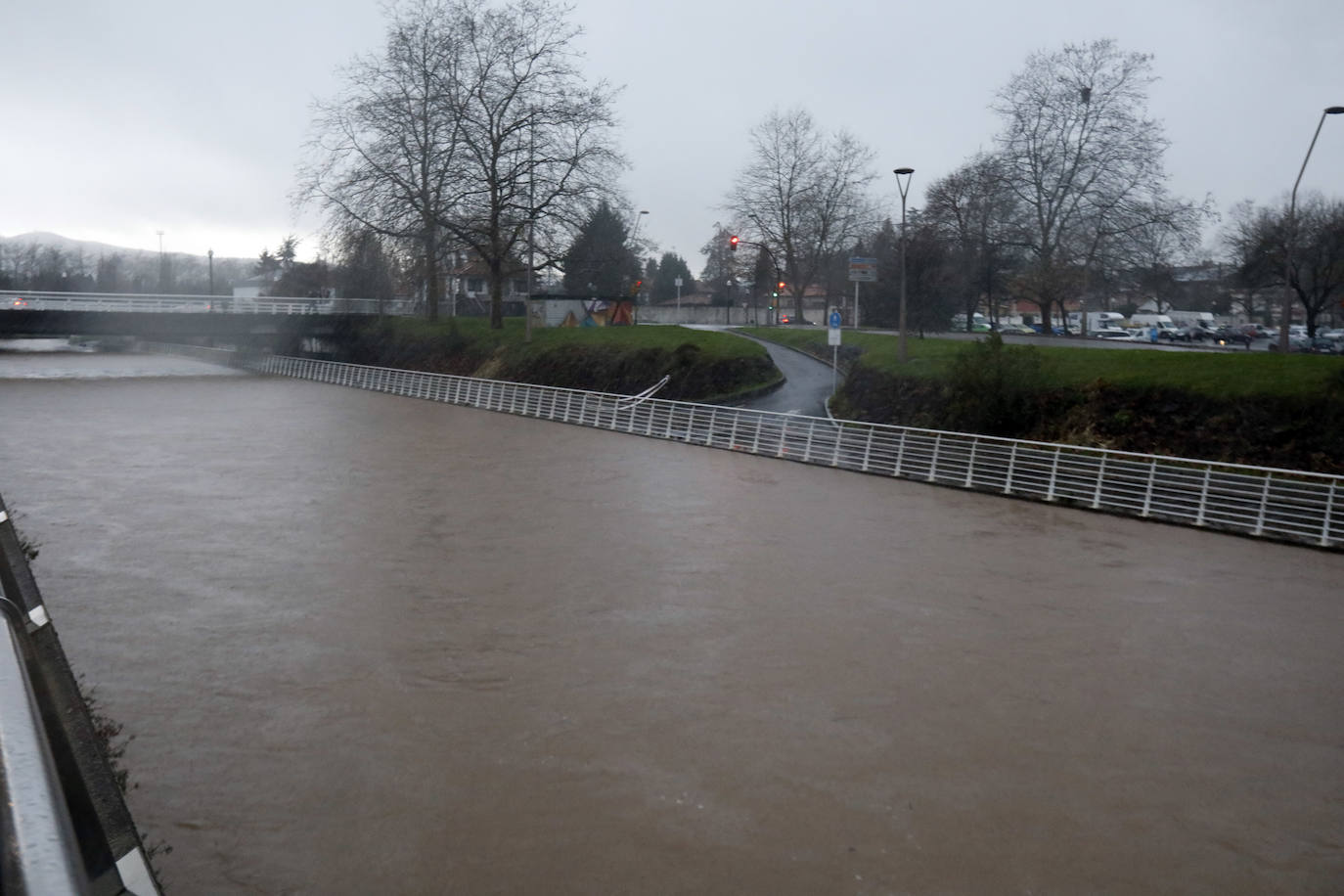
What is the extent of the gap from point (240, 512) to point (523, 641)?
9.69 meters

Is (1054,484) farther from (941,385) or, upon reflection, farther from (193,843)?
(193,843)

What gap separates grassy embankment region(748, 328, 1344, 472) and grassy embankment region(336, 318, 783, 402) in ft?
27.7

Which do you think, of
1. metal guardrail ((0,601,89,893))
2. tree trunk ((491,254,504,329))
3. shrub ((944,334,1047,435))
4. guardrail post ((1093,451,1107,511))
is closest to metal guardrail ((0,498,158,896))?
metal guardrail ((0,601,89,893))

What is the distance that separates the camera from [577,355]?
147 ft

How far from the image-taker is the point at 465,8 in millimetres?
48906

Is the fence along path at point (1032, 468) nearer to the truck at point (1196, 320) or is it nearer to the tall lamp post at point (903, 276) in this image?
the tall lamp post at point (903, 276)

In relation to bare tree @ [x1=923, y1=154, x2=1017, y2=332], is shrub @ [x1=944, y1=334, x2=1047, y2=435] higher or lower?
lower

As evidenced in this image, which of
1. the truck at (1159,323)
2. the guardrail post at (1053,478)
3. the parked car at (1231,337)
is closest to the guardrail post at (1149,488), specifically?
the guardrail post at (1053,478)

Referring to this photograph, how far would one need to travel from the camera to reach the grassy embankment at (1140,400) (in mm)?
21312

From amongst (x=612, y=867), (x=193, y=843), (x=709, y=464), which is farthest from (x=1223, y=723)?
(x=709, y=464)

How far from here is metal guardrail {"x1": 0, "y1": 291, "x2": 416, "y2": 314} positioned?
55.3m

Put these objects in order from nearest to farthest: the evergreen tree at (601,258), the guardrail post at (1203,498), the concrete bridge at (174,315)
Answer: the guardrail post at (1203,498)
the evergreen tree at (601,258)
the concrete bridge at (174,315)

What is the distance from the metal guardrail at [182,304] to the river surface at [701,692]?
39.0 m

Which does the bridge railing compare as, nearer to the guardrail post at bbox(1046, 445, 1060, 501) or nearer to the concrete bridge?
the guardrail post at bbox(1046, 445, 1060, 501)
